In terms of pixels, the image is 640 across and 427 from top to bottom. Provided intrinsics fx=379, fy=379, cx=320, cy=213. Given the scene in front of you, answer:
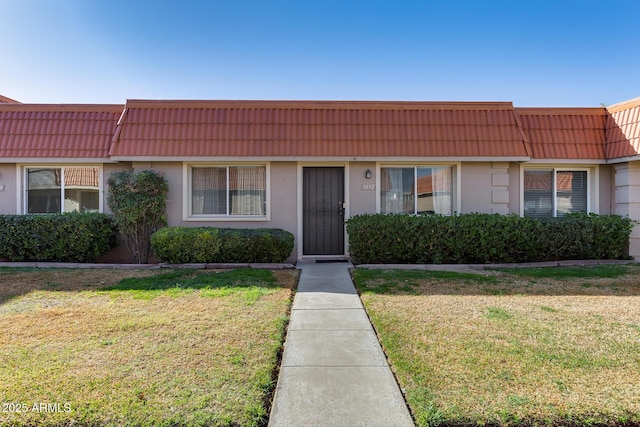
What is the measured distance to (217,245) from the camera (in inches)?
326

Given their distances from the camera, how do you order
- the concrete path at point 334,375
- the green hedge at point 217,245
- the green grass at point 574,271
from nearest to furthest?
the concrete path at point 334,375 → the green grass at point 574,271 → the green hedge at point 217,245

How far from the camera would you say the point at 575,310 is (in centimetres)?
520

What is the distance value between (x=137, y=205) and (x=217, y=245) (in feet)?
7.16

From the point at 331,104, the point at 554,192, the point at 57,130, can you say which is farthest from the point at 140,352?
the point at 554,192

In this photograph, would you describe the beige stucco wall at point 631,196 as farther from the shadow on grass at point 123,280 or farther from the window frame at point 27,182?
the window frame at point 27,182

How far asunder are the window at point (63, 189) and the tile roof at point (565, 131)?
11115 millimetres

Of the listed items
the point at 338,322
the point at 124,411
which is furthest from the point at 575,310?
the point at 124,411

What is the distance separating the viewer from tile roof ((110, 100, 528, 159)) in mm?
9078

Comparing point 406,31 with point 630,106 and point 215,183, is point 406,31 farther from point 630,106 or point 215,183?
point 215,183

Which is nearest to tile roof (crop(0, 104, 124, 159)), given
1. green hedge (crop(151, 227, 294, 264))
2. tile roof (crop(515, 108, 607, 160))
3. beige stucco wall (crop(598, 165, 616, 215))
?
green hedge (crop(151, 227, 294, 264))

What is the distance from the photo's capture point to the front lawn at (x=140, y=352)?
2.74 meters

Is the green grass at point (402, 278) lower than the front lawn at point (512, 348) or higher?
higher

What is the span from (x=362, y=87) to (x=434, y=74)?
246 centimetres

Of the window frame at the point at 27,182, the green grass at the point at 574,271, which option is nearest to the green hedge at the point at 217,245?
the window frame at the point at 27,182
